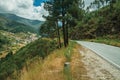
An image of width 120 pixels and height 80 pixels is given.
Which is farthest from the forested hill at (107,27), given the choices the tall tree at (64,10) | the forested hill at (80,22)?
the tall tree at (64,10)

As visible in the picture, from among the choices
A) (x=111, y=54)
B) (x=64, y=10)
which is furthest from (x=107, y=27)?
(x=111, y=54)

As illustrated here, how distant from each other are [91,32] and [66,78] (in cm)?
6950

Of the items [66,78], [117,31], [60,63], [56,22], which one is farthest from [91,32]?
[66,78]

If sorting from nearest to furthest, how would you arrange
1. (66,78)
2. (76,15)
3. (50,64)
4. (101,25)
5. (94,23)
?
(66,78)
(50,64)
(76,15)
(101,25)
(94,23)

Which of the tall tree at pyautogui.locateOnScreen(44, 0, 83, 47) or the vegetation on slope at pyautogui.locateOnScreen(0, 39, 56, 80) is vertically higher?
the tall tree at pyautogui.locateOnScreen(44, 0, 83, 47)

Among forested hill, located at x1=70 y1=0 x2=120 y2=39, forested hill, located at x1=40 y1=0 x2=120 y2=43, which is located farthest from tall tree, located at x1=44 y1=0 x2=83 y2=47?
forested hill, located at x1=70 y1=0 x2=120 y2=39

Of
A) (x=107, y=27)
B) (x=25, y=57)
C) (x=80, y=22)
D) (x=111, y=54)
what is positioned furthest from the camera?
(x=107, y=27)

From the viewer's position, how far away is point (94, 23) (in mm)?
82875

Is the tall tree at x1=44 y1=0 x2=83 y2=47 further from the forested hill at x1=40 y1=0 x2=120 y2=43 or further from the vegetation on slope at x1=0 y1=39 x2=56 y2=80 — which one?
the vegetation on slope at x1=0 y1=39 x2=56 y2=80

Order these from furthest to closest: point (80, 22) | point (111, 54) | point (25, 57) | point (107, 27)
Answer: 1. point (107, 27)
2. point (25, 57)
3. point (80, 22)
4. point (111, 54)

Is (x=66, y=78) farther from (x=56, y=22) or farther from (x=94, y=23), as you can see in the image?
(x=94, y=23)

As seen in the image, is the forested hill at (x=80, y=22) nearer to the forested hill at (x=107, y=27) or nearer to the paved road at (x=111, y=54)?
the forested hill at (x=107, y=27)

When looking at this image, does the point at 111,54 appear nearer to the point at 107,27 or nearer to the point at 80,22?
the point at 80,22

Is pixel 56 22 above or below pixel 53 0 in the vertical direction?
below
